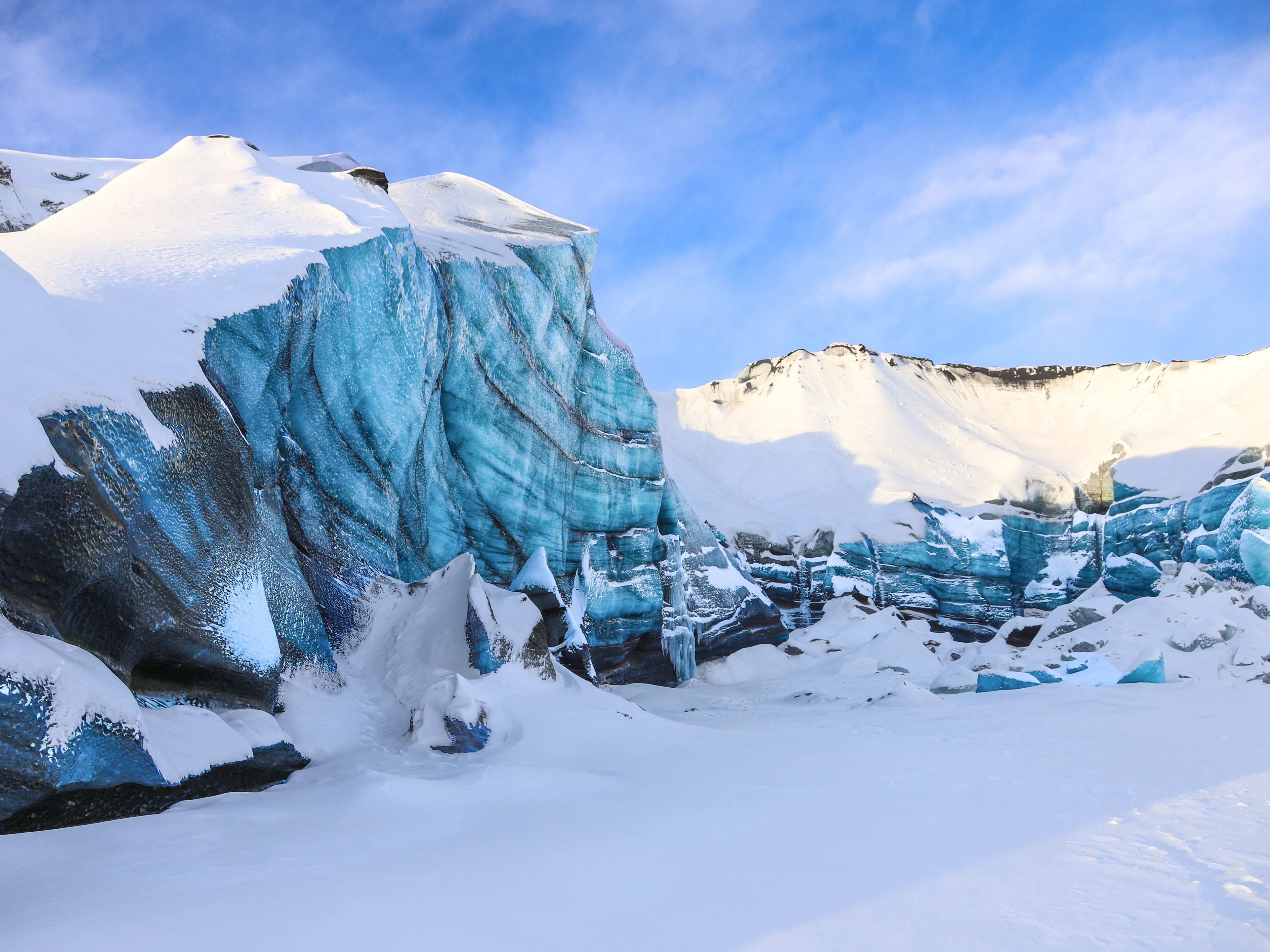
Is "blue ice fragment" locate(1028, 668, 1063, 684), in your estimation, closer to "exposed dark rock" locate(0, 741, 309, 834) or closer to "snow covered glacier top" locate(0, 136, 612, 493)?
"snow covered glacier top" locate(0, 136, 612, 493)

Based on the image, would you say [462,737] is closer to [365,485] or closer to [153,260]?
[365,485]

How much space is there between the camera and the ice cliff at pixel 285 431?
3938 millimetres

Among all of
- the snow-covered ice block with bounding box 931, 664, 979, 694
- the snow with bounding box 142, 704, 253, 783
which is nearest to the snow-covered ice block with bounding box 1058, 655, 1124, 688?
the snow-covered ice block with bounding box 931, 664, 979, 694

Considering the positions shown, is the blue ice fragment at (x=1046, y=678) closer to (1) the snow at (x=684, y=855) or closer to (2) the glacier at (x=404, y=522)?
(2) the glacier at (x=404, y=522)

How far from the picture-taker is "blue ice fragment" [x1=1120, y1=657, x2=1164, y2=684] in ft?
38.8

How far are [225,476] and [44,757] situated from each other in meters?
2.34

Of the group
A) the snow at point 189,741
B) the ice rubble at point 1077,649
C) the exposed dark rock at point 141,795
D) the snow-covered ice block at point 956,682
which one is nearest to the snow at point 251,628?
the snow at point 189,741

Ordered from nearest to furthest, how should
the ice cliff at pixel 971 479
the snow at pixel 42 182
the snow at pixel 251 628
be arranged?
the snow at pixel 251 628 → the snow at pixel 42 182 → the ice cliff at pixel 971 479

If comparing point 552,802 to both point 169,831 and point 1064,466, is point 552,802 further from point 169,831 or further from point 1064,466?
point 1064,466

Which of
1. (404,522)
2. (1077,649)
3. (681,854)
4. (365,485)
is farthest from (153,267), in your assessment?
(1077,649)

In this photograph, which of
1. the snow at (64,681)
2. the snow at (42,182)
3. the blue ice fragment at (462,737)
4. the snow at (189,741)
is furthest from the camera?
the snow at (42,182)

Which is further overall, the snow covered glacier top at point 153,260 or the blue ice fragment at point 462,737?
the blue ice fragment at point 462,737

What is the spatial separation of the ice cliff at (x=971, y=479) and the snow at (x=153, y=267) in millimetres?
17860

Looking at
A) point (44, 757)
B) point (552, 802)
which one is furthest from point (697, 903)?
point (44, 757)
